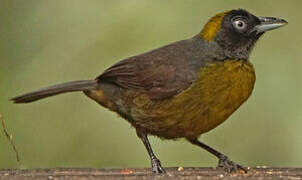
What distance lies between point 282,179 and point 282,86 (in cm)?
306

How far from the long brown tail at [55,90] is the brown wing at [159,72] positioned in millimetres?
115

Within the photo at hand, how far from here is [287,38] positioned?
9.05 metres

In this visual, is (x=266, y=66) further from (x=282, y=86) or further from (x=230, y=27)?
(x=230, y=27)

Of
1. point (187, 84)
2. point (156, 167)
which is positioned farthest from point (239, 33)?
point (156, 167)

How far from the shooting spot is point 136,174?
20.3 feet

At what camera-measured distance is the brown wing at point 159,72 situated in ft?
22.8

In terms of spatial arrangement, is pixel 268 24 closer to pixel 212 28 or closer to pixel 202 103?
pixel 212 28

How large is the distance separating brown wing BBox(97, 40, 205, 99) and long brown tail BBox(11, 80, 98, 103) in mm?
115

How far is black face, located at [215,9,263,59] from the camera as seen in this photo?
23.5ft

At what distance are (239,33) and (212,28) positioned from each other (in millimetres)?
250

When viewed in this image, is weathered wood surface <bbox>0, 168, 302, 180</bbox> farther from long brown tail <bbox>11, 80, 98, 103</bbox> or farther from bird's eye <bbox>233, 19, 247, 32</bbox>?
bird's eye <bbox>233, 19, 247, 32</bbox>

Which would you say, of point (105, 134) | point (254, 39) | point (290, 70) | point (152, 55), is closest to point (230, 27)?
point (254, 39)

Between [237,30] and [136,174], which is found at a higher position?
[237,30]

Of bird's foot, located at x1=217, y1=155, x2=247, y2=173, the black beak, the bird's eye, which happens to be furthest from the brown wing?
bird's foot, located at x1=217, y1=155, x2=247, y2=173
